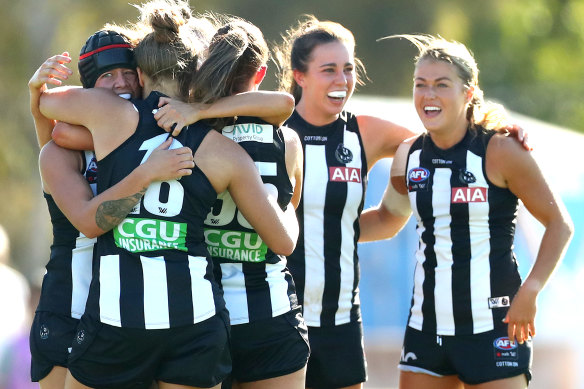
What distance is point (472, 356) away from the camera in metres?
4.47

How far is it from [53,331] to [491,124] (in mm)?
2361

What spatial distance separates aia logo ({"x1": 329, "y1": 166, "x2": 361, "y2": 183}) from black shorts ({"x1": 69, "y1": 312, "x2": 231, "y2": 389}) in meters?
1.51

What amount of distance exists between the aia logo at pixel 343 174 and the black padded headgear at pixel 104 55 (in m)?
1.35

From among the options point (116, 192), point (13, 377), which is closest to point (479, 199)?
point (116, 192)

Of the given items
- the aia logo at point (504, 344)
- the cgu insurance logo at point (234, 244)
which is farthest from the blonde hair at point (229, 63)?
the aia logo at point (504, 344)

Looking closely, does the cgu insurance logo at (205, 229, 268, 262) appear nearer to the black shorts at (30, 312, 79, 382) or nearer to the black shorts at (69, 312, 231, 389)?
the black shorts at (69, 312, 231, 389)

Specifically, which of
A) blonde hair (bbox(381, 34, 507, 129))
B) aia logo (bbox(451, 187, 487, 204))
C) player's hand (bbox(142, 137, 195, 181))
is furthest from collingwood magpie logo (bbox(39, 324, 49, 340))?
blonde hair (bbox(381, 34, 507, 129))

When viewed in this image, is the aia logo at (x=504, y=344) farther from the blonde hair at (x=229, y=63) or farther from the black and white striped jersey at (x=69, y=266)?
the black and white striped jersey at (x=69, y=266)

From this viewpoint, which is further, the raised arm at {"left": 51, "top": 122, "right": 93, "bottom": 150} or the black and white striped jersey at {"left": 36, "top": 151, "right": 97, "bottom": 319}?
the black and white striped jersey at {"left": 36, "top": 151, "right": 97, "bottom": 319}

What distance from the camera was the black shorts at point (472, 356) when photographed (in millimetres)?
4406

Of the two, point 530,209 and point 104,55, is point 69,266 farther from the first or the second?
point 530,209

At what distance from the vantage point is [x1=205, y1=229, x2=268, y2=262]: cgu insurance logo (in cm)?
392

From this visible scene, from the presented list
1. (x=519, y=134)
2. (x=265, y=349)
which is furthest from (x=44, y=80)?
(x=519, y=134)

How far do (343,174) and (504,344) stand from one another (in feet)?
3.91
